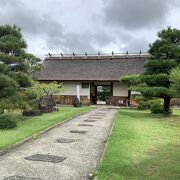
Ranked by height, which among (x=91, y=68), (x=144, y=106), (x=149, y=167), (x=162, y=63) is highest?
(x=91, y=68)

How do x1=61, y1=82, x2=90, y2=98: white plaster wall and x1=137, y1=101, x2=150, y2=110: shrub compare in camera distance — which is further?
x1=61, y1=82, x2=90, y2=98: white plaster wall

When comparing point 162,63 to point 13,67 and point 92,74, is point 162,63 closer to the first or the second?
point 13,67

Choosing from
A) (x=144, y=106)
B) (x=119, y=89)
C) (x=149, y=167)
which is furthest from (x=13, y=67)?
(x=119, y=89)

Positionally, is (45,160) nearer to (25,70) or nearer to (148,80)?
(25,70)

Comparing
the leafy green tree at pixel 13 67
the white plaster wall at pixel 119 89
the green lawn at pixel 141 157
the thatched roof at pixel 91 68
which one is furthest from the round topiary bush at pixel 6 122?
the white plaster wall at pixel 119 89

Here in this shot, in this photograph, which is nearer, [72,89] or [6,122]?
[6,122]

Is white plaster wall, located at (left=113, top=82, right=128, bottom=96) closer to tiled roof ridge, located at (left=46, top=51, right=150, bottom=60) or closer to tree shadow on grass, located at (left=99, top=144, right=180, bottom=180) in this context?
tiled roof ridge, located at (left=46, top=51, right=150, bottom=60)

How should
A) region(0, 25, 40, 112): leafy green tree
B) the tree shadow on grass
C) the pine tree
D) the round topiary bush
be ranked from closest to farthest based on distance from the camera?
the tree shadow on grass, the round topiary bush, region(0, 25, 40, 112): leafy green tree, the pine tree

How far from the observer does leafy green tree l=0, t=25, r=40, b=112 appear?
15.9 metres

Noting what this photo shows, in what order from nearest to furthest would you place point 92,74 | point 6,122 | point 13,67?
point 6,122 < point 13,67 < point 92,74

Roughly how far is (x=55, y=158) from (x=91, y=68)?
98.9 feet

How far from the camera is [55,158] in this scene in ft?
28.3

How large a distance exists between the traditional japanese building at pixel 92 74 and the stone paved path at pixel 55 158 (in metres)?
23.2

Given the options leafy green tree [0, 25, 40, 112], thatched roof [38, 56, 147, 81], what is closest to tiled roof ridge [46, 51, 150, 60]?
thatched roof [38, 56, 147, 81]
